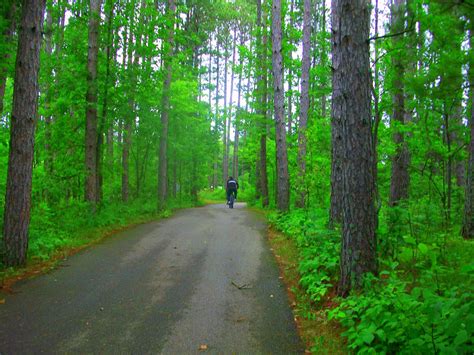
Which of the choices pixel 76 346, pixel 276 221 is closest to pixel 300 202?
pixel 276 221

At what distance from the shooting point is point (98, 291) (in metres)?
5.49

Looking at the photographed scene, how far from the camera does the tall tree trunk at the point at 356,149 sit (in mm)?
4590

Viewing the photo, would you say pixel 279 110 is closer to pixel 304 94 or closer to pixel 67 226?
pixel 304 94

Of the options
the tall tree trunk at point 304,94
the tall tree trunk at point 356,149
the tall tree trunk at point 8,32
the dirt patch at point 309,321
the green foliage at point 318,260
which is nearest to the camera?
the dirt patch at point 309,321

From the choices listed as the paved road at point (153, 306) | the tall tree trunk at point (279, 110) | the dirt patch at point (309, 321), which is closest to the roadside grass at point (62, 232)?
the paved road at point (153, 306)

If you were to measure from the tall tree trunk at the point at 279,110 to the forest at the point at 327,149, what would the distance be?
53 millimetres

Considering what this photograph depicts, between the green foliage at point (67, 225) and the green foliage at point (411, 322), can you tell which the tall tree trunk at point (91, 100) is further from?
the green foliage at point (411, 322)

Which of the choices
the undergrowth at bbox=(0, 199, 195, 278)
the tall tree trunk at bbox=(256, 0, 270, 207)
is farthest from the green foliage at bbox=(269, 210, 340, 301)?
the tall tree trunk at bbox=(256, 0, 270, 207)

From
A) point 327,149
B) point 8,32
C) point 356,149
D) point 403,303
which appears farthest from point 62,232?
→ point 327,149

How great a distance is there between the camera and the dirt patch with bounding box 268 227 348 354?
3.72 metres

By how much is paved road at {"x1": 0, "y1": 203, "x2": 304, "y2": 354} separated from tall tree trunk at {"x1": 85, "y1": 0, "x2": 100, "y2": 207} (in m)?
3.78

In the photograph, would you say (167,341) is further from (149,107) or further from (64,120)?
(149,107)

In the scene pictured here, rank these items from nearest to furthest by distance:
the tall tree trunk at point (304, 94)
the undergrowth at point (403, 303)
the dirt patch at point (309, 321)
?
1. the undergrowth at point (403, 303)
2. the dirt patch at point (309, 321)
3. the tall tree trunk at point (304, 94)

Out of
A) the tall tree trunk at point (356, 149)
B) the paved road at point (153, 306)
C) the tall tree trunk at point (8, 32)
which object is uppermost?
the tall tree trunk at point (8, 32)
